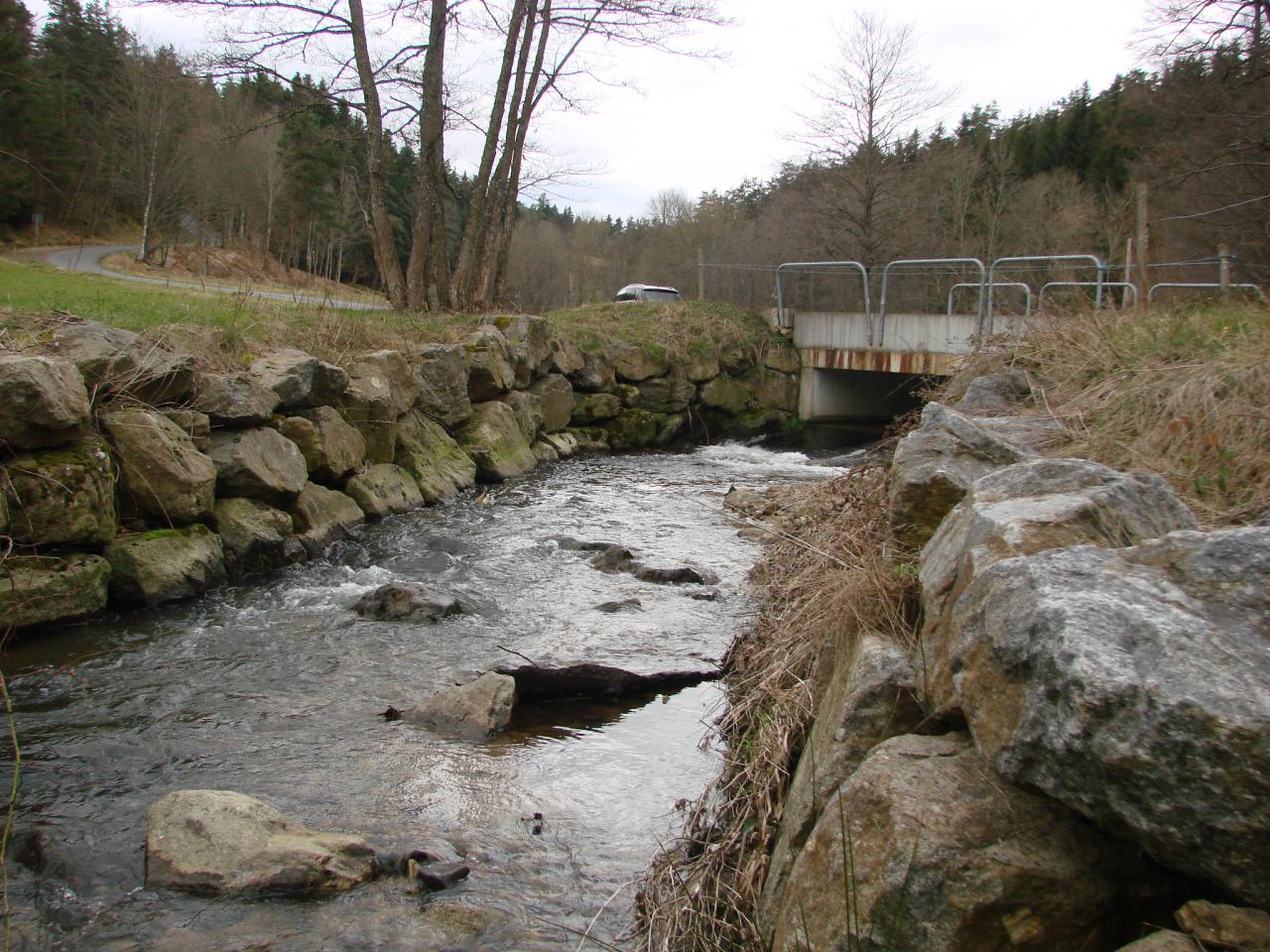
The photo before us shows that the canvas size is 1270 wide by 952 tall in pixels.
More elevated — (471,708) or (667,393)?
(667,393)

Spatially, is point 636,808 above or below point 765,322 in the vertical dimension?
below

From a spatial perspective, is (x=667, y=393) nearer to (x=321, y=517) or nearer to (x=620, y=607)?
(x=321, y=517)

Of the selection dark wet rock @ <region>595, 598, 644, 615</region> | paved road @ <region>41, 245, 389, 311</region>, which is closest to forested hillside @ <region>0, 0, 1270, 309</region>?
paved road @ <region>41, 245, 389, 311</region>

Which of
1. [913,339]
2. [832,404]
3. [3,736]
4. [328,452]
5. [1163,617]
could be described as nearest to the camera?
[1163,617]

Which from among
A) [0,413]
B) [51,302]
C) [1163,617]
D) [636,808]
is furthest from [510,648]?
[51,302]

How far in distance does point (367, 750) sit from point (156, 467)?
12.3 feet

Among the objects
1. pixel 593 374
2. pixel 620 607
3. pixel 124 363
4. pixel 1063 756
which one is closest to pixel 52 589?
pixel 124 363

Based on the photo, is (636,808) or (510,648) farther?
(510,648)

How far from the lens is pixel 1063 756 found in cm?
201

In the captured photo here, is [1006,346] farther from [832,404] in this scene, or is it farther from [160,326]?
[832,404]

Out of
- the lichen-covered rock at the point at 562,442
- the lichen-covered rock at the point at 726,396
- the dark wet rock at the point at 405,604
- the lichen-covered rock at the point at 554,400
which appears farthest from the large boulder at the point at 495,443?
the dark wet rock at the point at 405,604

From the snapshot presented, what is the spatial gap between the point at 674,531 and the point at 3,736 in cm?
654

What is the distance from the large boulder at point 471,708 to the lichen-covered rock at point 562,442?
1031 centimetres

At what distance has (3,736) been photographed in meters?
4.86
